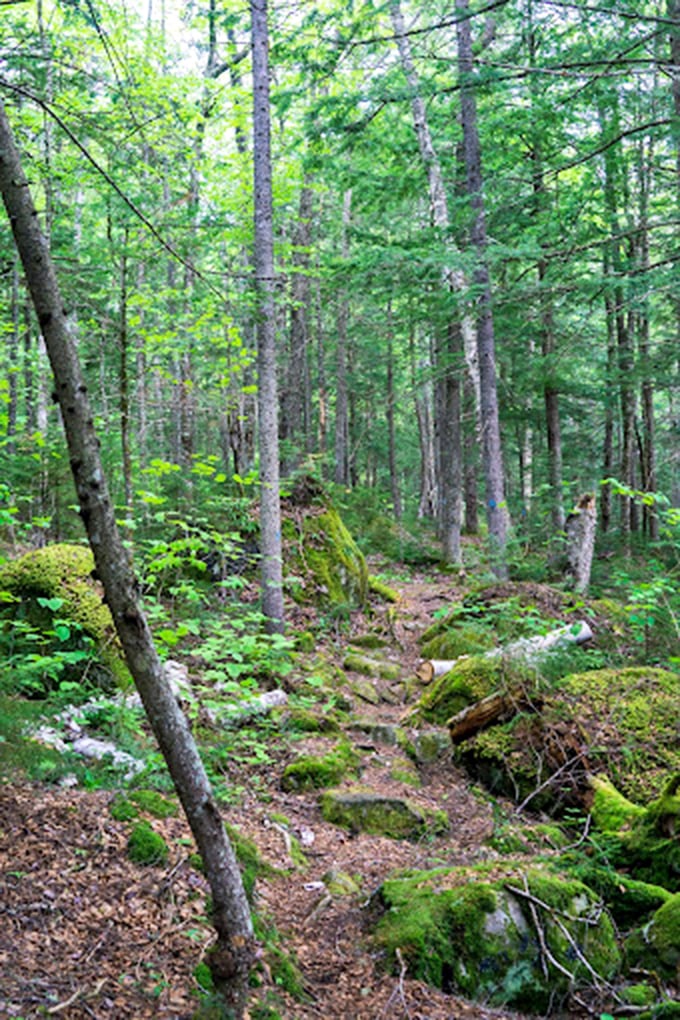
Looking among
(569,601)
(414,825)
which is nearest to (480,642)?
(569,601)

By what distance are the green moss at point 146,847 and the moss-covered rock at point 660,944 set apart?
2.62 m

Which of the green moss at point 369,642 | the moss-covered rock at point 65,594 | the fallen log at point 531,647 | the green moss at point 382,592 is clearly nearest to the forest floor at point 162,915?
the moss-covered rock at point 65,594

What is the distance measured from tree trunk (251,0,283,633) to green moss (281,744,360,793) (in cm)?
264

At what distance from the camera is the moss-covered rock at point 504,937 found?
343 centimetres

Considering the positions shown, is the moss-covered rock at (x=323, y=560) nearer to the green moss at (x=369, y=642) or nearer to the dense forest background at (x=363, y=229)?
the green moss at (x=369, y=642)

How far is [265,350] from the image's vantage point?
28.1ft

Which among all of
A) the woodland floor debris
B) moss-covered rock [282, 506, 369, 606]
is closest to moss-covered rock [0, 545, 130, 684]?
the woodland floor debris

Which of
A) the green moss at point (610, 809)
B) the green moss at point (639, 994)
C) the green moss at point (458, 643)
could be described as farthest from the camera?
the green moss at point (458, 643)

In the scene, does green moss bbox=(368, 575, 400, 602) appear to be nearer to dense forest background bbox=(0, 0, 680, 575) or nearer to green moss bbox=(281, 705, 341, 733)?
dense forest background bbox=(0, 0, 680, 575)

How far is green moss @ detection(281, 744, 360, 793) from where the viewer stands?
5.63 meters

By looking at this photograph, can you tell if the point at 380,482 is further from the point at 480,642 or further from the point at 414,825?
the point at 414,825

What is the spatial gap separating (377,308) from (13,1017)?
2601cm

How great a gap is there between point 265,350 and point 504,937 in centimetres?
688

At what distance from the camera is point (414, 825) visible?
5.19 meters
